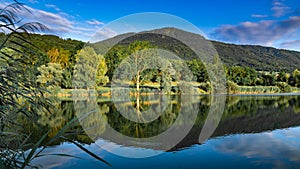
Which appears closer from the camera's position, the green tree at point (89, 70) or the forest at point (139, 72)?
the forest at point (139, 72)

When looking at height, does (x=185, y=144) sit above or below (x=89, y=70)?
below

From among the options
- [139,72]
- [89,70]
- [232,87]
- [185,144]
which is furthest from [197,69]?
[185,144]

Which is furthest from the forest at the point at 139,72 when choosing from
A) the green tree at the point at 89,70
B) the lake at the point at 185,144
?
the lake at the point at 185,144

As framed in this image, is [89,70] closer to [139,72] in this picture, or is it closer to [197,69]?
[139,72]

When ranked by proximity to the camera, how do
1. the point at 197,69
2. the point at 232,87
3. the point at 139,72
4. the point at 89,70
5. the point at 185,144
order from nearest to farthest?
1. the point at 185,144
2. the point at 89,70
3. the point at 139,72
4. the point at 197,69
5. the point at 232,87

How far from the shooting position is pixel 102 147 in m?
6.66

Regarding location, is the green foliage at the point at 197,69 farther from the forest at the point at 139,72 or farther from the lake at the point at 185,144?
the lake at the point at 185,144

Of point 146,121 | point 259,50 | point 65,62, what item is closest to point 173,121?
point 146,121

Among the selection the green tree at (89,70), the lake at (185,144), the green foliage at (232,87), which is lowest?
the lake at (185,144)

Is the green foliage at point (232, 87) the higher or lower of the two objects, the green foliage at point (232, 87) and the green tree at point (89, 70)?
the lower

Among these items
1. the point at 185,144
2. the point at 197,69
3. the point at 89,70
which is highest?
the point at 197,69

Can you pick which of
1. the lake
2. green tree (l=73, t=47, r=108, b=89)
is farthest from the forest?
the lake

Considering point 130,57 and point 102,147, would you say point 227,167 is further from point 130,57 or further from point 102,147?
point 130,57

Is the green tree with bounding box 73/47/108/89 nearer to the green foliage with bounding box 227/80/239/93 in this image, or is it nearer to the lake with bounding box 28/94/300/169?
the lake with bounding box 28/94/300/169
